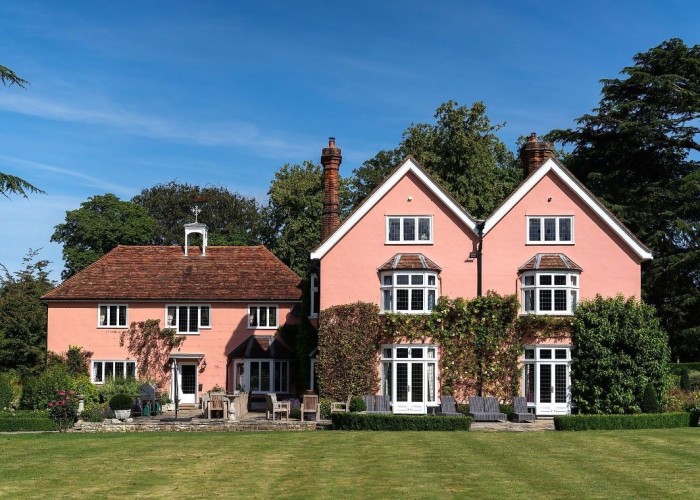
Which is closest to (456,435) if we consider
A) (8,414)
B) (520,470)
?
(520,470)

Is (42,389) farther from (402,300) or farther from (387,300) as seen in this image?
(402,300)

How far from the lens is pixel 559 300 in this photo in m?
37.4

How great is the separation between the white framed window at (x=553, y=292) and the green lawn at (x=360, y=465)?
860 centimetres

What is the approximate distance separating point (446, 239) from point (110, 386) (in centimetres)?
1911

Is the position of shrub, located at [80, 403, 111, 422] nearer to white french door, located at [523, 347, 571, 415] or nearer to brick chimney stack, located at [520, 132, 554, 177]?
white french door, located at [523, 347, 571, 415]

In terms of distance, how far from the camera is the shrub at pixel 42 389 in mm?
39375

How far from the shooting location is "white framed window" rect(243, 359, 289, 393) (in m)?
44.7

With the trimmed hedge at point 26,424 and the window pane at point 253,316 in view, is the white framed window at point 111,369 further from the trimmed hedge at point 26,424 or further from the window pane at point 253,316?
the trimmed hedge at point 26,424

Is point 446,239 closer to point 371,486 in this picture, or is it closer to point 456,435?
point 456,435

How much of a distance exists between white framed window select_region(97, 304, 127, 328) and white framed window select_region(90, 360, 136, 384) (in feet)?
6.66

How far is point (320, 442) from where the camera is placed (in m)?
26.7

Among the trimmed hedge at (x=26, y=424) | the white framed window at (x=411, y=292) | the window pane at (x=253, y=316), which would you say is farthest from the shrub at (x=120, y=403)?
the window pane at (x=253, y=316)

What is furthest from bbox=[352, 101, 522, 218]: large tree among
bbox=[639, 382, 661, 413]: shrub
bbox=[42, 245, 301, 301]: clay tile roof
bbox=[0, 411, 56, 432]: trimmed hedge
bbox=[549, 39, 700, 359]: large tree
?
bbox=[0, 411, 56, 432]: trimmed hedge

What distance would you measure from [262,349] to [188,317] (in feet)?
15.8
